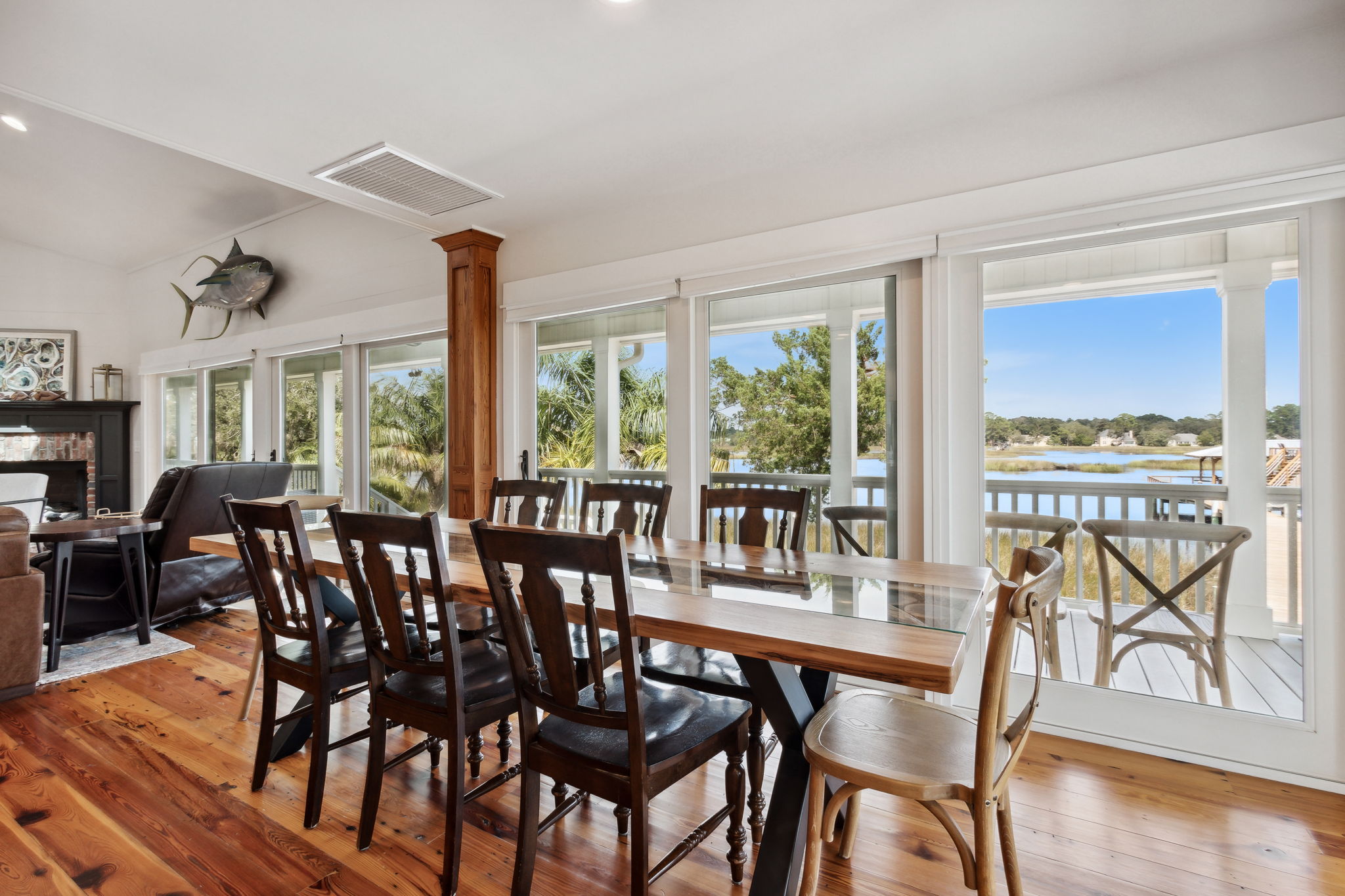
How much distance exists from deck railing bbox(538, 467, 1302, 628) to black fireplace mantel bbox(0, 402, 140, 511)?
7.69 meters

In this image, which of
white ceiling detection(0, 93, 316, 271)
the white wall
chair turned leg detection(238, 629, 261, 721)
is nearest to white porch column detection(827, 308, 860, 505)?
chair turned leg detection(238, 629, 261, 721)

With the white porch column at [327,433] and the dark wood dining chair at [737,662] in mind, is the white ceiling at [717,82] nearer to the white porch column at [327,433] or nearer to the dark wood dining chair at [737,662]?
the dark wood dining chair at [737,662]

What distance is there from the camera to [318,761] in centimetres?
187

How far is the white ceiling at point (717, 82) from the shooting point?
204cm

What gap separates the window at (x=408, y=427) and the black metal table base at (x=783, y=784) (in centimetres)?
351

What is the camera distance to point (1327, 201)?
2055 millimetres

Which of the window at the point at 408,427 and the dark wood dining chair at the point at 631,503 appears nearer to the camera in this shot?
the dark wood dining chair at the point at 631,503

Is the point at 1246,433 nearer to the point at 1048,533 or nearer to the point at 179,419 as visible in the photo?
the point at 1048,533

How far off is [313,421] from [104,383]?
11.7 ft

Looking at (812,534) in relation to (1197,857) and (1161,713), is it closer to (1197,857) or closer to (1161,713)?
(1161,713)

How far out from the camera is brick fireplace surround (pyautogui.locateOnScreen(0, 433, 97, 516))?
6.48m

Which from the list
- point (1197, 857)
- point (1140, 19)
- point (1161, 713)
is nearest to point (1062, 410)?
point (1161, 713)

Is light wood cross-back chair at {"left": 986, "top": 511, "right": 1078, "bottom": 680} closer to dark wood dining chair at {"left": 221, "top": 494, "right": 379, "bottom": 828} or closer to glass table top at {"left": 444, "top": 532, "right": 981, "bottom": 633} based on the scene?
glass table top at {"left": 444, "top": 532, "right": 981, "bottom": 633}

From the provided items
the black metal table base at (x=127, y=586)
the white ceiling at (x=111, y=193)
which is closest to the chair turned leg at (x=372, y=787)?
the black metal table base at (x=127, y=586)
